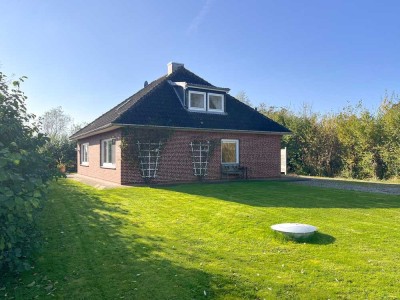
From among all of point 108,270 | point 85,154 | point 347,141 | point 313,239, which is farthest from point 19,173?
point 347,141

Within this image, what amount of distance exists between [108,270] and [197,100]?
1402 cm

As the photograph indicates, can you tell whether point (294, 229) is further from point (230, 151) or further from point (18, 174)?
point (230, 151)

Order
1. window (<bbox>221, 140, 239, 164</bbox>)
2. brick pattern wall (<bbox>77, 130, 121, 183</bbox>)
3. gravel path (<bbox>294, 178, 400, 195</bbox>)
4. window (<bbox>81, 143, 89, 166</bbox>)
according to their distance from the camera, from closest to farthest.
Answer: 1. gravel path (<bbox>294, 178, 400, 195</bbox>)
2. brick pattern wall (<bbox>77, 130, 121, 183</bbox>)
3. window (<bbox>221, 140, 239, 164</bbox>)
4. window (<bbox>81, 143, 89, 166</bbox>)

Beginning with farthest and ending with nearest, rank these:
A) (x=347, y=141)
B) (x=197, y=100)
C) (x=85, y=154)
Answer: (x=85, y=154)
(x=347, y=141)
(x=197, y=100)

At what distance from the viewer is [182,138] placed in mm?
16031

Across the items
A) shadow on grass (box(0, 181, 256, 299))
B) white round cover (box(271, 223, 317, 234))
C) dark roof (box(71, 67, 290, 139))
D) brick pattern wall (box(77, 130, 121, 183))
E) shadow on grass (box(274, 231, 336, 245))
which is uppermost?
dark roof (box(71, 67, 290, 139))

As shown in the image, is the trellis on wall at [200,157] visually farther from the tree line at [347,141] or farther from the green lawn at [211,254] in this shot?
the green lawn at [211,254]

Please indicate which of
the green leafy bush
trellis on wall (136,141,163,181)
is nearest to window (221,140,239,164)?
trellis on wall (136,141,163,181)

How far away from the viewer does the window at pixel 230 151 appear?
17609 millimetres

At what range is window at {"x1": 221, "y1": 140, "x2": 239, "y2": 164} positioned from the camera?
17609 millimetres

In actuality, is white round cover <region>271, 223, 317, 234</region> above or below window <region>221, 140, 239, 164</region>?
below

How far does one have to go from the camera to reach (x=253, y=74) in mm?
23422

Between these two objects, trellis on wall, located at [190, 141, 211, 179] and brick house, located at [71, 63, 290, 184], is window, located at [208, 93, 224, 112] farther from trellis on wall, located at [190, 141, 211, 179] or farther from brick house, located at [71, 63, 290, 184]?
trellis on wall, located at [190, 141, 211, 179]

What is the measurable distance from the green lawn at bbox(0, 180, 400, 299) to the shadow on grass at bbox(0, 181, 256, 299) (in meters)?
0.01
